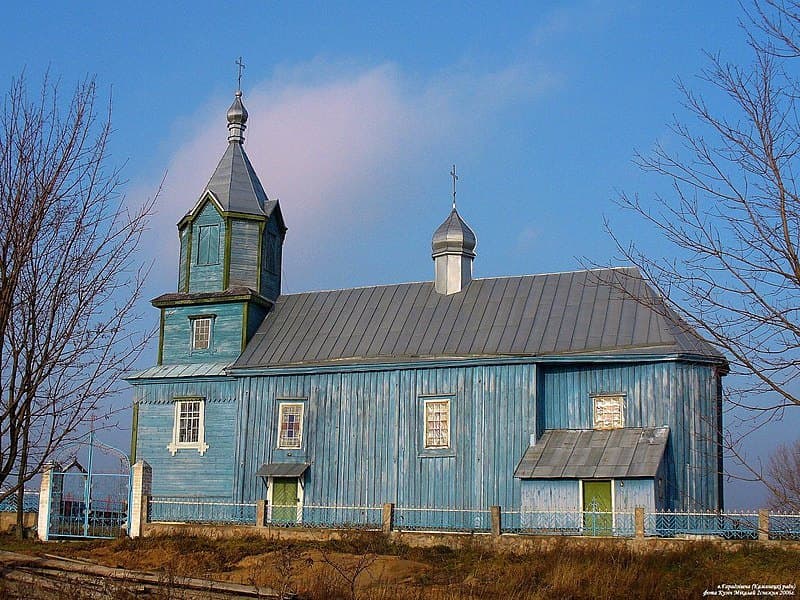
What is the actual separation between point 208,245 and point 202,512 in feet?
26.2

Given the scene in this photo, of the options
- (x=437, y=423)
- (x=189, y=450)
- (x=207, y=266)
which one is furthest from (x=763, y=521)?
(x=207, y=266)

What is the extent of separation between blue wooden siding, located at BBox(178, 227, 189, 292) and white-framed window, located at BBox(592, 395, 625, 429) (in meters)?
12.8

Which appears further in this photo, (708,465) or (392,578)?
(708,465)

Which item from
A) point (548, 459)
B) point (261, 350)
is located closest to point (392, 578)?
point (548, 459)

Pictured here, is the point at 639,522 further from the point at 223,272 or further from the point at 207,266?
the point at 207,266

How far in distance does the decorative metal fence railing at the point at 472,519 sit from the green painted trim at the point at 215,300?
5.54 m

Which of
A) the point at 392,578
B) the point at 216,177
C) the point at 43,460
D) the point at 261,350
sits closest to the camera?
the point at 43,460

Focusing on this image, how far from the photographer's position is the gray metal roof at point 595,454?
69.5 feet

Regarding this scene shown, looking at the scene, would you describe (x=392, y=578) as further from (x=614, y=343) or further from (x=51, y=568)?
(x=614, y=343)

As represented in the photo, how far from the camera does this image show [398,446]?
79.8 feet

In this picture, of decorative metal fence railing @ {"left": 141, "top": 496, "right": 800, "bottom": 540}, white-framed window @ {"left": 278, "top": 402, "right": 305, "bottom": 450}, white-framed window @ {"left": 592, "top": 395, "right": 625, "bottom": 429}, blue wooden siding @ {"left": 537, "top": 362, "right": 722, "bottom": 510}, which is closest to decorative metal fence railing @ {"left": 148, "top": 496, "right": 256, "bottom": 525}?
decorative metal fence railing @ {"left": 141, "top": 496, "right": 800, "bottom": 540}

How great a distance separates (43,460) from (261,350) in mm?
19391

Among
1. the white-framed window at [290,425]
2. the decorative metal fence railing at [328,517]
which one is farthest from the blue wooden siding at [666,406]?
the white-framed window at [290,425]

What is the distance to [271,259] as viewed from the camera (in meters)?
29.7
